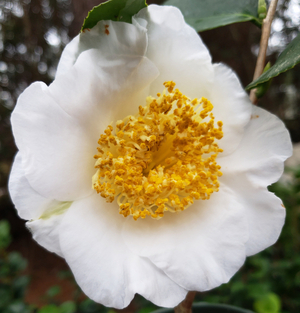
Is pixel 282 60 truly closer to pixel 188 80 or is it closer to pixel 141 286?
pixel 188 80

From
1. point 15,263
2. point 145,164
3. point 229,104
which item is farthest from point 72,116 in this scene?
point 15,263

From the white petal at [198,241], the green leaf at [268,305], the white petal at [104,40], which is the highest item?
the white petal at [104,40]

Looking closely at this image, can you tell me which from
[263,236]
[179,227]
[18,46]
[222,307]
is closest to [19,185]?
[179,227]

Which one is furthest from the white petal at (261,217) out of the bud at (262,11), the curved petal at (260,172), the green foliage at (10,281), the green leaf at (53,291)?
the green leaf at (53,291)

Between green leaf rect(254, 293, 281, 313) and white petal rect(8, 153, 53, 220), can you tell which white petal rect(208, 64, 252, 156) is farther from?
green leaf rect(254, 293, 281, 313)

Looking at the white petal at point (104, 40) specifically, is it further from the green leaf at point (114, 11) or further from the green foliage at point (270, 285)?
the green foliage at point (270, 285)

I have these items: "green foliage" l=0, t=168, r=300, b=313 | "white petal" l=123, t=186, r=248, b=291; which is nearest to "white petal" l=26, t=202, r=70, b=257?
"white petal" l=123, t=186, r=248, b=291

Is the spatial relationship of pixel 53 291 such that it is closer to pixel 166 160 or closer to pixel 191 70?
pixel 166 160
